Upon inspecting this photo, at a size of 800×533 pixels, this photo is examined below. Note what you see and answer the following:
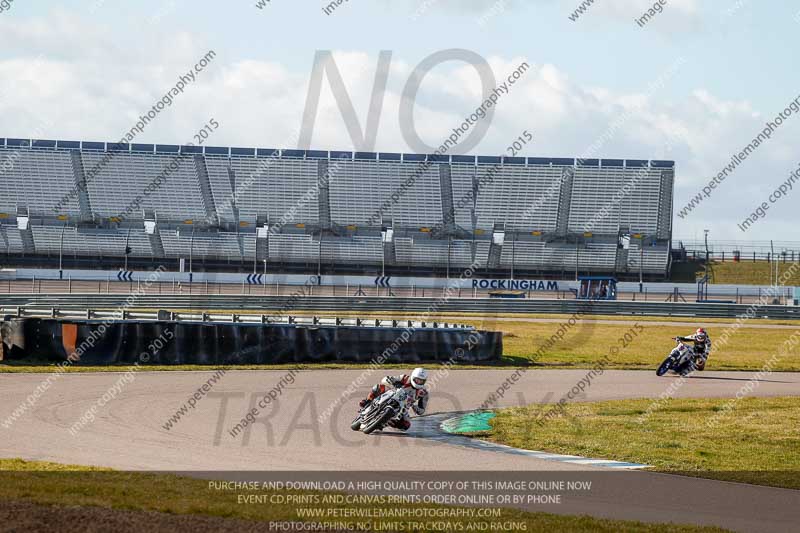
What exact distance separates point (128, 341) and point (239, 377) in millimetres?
3749

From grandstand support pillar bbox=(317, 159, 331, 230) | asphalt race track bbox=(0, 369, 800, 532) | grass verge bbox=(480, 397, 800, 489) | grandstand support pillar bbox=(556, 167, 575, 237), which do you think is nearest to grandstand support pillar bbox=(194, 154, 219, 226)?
grandstand support pillar bbox=(317, 159, 331, 230)

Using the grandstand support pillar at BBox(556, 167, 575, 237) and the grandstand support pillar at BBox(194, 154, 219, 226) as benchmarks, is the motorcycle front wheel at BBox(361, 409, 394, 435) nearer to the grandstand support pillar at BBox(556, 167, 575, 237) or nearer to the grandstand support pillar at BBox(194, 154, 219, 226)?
the grandstand support pillar at BBox(194, 154, 219, 226)

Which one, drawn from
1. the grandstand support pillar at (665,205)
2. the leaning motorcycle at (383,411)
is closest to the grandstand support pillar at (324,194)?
the grandstand support pillar at (665,205)

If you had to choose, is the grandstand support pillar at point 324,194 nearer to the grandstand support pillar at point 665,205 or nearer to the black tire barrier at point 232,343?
the grandstand support pillar at point 665,205

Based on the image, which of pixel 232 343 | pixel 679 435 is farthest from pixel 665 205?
pixel 679 435

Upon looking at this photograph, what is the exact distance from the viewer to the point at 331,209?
82062mm

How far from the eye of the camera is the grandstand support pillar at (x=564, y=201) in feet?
269

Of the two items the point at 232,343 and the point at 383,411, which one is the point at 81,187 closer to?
the point at 232,343

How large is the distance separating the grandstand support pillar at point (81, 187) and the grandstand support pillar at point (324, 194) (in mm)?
17218

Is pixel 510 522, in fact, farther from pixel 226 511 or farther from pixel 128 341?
pixel 128 341

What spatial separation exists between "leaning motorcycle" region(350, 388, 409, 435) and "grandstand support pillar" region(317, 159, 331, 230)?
63.6 metres

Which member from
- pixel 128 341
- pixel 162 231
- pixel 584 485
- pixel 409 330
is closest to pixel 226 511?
pixel 584 485

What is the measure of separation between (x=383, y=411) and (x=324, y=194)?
2636 inches

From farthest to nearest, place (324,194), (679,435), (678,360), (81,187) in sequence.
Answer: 1. (324,194)
2. (81,187)
3. (678,360)
4. (679,435)
